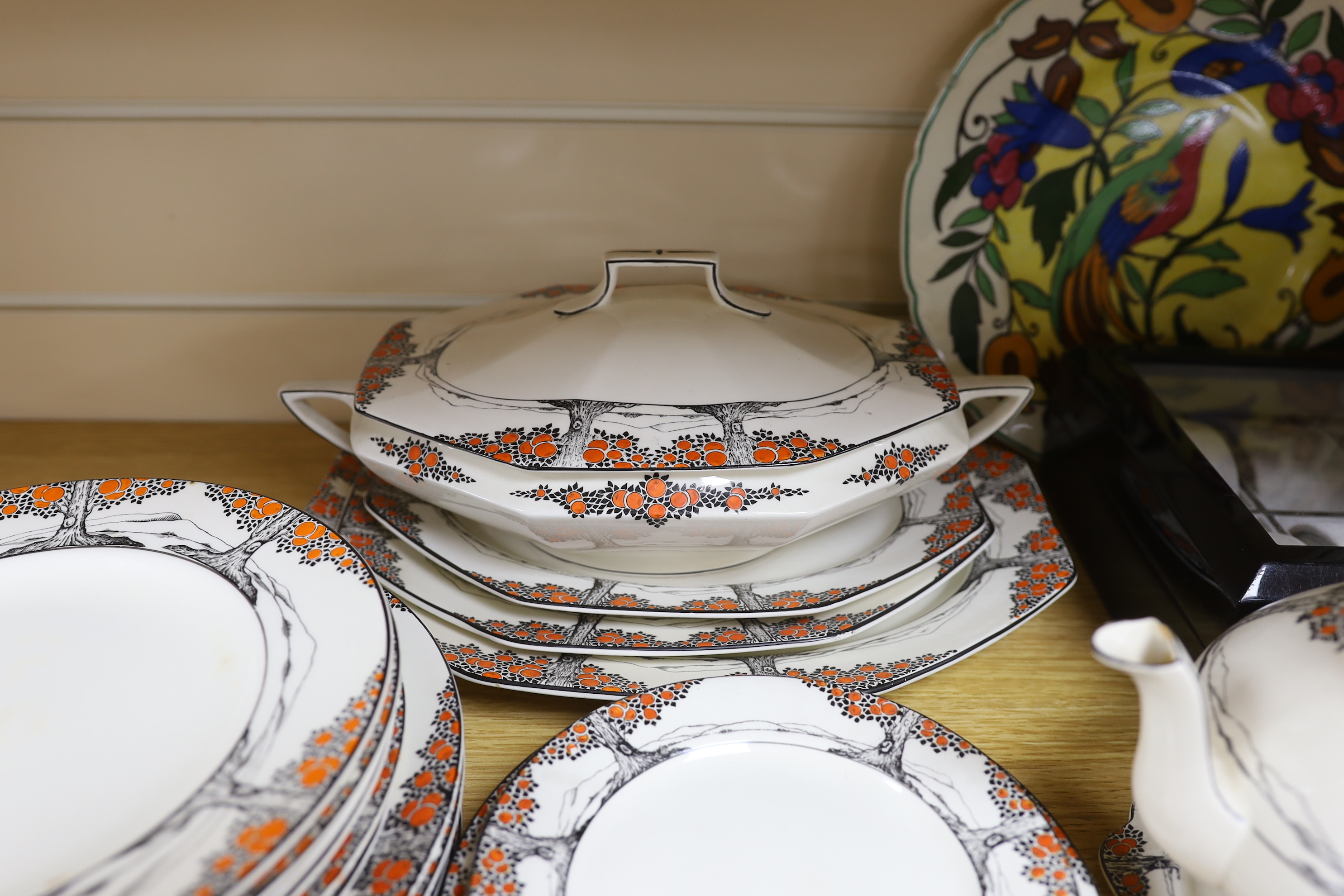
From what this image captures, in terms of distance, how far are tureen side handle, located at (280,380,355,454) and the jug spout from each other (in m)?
0.42

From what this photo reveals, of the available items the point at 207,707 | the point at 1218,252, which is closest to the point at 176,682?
the point at 207,707

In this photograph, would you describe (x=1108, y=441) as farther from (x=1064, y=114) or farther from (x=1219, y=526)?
(x=1064, y=114)

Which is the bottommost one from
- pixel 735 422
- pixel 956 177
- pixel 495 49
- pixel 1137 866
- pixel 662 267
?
pixel 1137 866

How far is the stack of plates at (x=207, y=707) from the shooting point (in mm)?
271

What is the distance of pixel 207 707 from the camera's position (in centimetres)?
32

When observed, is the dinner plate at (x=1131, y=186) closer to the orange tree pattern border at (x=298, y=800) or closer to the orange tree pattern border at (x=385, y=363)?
the orange tree pattern border at (x=385, y=363)

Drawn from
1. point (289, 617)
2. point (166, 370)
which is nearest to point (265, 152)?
point (166, 370)

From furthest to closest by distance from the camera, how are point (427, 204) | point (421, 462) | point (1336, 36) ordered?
point (427, 204) < point (1336, 36) < point (421, 462)

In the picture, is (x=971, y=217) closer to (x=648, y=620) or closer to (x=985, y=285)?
(x=985, y=285)

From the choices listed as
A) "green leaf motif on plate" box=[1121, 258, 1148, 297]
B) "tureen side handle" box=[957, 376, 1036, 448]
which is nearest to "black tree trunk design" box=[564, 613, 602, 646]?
"tureen side handle" box=[957, 376, 1036, 448]

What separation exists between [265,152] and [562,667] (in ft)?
1.55

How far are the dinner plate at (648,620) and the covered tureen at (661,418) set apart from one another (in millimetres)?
46

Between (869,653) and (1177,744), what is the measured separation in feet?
0.68

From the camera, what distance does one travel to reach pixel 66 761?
0.32m
